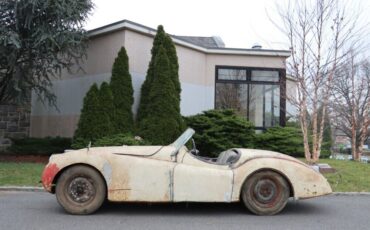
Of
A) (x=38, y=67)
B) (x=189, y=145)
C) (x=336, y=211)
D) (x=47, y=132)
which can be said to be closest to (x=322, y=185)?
(x=336, y=211)

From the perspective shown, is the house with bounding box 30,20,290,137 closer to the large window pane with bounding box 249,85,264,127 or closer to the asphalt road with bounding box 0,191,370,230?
the large window pane with bounding box 249,85,264,127

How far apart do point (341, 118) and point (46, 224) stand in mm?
37546

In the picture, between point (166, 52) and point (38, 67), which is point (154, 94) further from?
point (38, 67)

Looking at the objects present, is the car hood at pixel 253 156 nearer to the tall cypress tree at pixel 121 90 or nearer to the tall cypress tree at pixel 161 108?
the tall cypress tree at pixel 161 108

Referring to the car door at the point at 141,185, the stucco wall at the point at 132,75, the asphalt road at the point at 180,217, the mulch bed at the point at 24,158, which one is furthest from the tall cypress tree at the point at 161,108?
the car door at the point at 141,185

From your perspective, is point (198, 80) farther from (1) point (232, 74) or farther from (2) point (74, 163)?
(2) point (74, 163)

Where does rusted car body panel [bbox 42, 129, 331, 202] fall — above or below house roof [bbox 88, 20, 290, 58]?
below

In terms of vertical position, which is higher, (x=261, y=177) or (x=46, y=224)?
(x=261, y=177)

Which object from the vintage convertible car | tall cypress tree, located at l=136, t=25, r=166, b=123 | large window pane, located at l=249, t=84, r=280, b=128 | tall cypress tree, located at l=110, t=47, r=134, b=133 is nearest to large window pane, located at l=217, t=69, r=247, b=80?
→ large window pane, located at l=249, t=84, r=280, b=128

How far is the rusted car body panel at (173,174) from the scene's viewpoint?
6.73m

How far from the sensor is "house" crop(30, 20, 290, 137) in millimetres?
15305

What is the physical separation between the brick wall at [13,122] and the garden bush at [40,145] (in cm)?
161

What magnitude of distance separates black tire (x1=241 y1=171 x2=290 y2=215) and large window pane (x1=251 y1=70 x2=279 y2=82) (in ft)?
36.8

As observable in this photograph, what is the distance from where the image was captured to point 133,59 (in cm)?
1488
